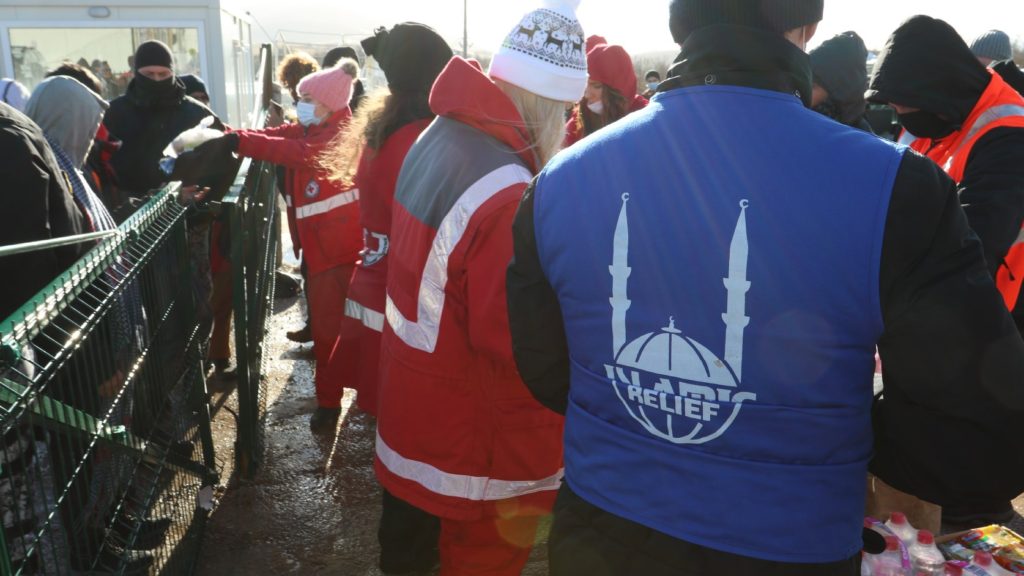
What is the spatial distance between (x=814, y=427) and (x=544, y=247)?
0.61 meters

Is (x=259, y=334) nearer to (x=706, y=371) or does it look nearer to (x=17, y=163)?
(x=17, y=163)

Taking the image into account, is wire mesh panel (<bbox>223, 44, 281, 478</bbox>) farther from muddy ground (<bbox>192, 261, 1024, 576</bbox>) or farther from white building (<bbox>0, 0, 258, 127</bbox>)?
white building (<bbox>0, 0, 258, 127</bbox>)

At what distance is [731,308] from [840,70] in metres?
2.78

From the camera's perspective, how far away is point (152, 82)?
5320mm

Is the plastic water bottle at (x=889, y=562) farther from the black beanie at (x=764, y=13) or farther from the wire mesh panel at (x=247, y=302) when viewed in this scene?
the wire mesh panel at (x=247, y=302)

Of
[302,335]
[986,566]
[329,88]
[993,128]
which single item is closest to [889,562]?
[986,566]

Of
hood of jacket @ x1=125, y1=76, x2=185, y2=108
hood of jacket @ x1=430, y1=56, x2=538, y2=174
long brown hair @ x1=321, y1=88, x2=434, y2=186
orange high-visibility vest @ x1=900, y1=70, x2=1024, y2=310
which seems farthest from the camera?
hood of jacket @ x1=125, y1=76, x2=185, y2=108

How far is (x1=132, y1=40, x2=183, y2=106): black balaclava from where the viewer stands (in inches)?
209

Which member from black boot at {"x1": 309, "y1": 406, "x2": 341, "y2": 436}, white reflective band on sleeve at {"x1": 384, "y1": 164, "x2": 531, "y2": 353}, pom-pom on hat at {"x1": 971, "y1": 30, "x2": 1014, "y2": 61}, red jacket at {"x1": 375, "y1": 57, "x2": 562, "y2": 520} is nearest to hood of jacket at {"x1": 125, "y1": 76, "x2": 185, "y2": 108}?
black boot at {"x1": 309, "y1": 406, "x2": 341, "y2": 436}

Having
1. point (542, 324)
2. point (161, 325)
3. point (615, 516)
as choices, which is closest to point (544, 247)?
point (542, 324)

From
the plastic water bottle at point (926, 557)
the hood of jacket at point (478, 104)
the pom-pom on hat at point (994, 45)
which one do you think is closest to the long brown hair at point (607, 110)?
the hood of jacket at point (478, 104)

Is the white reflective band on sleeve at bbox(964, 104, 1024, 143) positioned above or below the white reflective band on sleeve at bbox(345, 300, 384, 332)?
above

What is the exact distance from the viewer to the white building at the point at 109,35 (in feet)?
25.7

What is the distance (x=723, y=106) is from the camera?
4.70 ft
